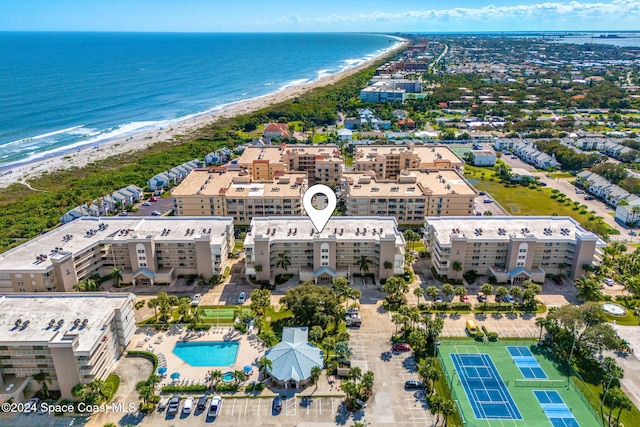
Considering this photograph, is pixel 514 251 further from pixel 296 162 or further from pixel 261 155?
pixel 261 155

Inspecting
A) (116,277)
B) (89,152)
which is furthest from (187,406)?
(89,152)

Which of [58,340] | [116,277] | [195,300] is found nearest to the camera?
[58,340]

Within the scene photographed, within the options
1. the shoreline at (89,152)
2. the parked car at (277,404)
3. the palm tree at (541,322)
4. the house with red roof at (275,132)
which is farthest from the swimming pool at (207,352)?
the house with red roof at (275,132)

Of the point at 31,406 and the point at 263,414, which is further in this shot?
the point at 31,406

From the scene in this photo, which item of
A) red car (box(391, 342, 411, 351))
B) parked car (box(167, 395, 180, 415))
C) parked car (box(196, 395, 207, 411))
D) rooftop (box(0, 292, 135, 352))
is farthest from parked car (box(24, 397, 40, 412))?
red car (box(391, 342, 411, 351))

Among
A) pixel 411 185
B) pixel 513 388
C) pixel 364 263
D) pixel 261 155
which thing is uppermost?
pixel 261 155

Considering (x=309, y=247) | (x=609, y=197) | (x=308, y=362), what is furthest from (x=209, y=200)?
(x=609, y=197)

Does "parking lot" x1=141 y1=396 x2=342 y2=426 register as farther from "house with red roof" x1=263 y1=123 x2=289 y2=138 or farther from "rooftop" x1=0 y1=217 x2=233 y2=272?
"house with red roof" x1=263 y1=123 x2=289 y2=138

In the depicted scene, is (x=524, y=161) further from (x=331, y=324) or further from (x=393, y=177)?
(x=331, y=324)
